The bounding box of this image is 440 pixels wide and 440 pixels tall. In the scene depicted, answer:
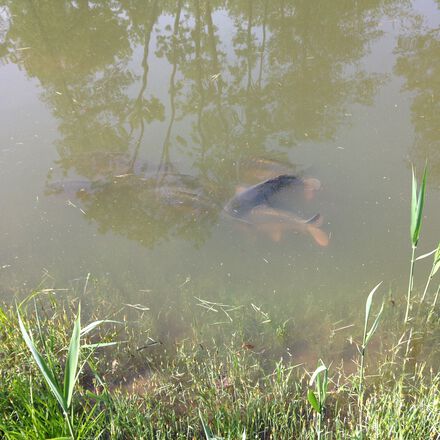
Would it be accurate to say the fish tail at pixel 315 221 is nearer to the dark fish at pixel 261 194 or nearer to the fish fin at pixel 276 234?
the fish fin at pixel 276 234

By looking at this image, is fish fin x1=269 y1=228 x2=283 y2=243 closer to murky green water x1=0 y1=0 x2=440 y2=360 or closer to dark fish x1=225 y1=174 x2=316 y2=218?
murky green water x1=0 y1=0 x2=440 y2=360

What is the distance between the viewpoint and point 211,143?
20.9ft

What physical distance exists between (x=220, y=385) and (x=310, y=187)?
115 inches

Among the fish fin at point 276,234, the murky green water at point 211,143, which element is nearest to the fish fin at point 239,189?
the murky green water at point 211,143

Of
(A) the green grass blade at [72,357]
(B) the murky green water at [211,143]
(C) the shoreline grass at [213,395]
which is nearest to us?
(A) the green grass blade at [72,357]

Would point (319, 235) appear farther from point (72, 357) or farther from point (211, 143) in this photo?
point (72, 357)

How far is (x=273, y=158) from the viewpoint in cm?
600

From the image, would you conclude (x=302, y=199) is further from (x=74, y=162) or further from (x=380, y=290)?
(x=74, y=162)

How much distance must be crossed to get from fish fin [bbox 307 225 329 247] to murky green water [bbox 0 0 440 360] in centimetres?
8

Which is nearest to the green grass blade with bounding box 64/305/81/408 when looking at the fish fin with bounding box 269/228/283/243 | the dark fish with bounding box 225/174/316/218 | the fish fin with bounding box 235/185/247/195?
the fish fin with bounding box 269/228/283/243

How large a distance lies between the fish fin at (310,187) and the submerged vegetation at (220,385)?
1586 mm

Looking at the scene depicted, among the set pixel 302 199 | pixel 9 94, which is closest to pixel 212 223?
pixel 302 199

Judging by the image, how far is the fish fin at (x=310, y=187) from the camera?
18.0 feet

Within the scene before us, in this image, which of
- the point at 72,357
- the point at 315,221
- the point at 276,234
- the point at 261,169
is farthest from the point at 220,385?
the point at 261,169
